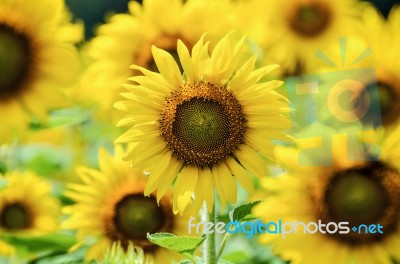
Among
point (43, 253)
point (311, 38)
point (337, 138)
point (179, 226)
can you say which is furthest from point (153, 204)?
point (311, 38)

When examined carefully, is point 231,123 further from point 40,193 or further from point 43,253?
point 40,193

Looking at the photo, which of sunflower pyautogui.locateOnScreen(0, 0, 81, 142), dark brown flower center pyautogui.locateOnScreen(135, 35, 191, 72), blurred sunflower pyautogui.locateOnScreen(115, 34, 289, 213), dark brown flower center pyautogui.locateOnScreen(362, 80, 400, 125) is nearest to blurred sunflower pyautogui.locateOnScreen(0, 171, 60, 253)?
sunflower pyautogui.locateOnScreen(0, 0, 81, 142)

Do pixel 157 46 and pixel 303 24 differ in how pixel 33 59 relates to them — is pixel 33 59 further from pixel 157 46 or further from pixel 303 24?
pixel 303 24

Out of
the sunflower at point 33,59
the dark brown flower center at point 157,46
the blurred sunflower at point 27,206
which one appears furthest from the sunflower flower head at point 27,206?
the dark brown flower center at point 157,46

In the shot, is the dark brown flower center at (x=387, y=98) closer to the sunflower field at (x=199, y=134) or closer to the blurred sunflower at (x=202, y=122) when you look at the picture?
the sunflower field at (x=199, y=134)

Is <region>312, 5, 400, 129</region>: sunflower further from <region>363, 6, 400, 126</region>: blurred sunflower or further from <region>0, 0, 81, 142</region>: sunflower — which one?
<region>0, 0, 81, 142</region>: sunflower

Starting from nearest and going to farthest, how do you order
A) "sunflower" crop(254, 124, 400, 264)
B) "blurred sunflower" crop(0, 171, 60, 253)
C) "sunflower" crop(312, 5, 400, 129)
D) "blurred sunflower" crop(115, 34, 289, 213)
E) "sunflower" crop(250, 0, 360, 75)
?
"blurred sunflower" crop(115, 34, 289, 213) < "sunflower" crop(254, 124, 400, 264) < "sunflower" crop(312, 5, 400, 129) < "blurred sunflower" crop(0, 171, 60, 253) < "sunflower" crop(250, 0, 360, 75)

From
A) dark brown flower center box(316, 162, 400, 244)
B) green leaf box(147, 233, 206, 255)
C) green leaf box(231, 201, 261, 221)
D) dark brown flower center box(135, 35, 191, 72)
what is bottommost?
dark brown flower center box(316, 162, 400, 244)
